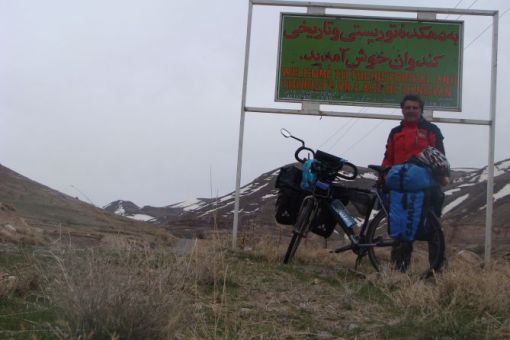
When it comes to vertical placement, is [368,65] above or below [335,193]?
above

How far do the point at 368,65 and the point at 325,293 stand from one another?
440 cm

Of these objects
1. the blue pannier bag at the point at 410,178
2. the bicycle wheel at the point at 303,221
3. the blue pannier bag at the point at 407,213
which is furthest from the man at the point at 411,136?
the bicycle wheel at the point at 303,221

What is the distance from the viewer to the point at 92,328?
262 cm

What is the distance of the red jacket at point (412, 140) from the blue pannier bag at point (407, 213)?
781 mm

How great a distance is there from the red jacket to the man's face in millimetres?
42

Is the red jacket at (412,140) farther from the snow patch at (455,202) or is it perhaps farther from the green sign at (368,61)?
the snow patch at (455,202)

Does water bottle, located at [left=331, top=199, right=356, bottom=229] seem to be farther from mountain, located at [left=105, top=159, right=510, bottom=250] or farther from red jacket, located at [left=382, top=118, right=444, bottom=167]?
mountain, located at [left=105, top=159, right=510, bottom=250]

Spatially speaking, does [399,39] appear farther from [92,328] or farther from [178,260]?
[92,328]

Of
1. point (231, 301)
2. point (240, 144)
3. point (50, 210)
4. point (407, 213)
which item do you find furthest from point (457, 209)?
point (231, 301)

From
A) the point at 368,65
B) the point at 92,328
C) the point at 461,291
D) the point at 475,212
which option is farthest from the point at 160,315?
the point at 475,212

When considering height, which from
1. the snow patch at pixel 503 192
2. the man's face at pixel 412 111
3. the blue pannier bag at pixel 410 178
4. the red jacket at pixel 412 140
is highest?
the snow patch at pixel 503 192

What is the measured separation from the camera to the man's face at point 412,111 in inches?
232

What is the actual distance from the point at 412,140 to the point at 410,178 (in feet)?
2.73

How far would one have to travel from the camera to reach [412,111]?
590 centimetres
